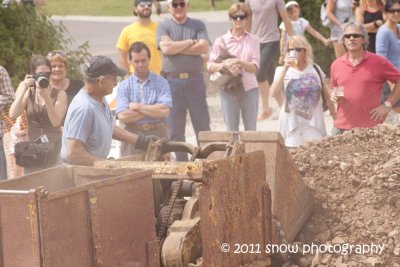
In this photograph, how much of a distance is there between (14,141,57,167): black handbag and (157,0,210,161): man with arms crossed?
287cm

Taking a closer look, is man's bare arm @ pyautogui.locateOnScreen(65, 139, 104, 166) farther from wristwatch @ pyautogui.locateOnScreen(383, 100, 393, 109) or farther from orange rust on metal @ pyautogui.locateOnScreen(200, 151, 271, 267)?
wristwatch @ pyautogui.locateOnScreen(383, 100, 393, 109)

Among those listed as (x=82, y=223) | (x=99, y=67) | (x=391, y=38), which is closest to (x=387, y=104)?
(x=391, y=38)

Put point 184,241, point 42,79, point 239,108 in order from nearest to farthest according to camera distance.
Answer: point 184,241 → point 42,79 → point 239,108

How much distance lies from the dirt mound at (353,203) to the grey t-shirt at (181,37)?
3.12m

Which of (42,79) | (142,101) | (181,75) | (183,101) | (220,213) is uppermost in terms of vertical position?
(42,79)

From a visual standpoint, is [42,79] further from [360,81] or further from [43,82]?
[360,81]

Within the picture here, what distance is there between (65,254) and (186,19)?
21.9 feet

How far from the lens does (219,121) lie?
17.6 metres

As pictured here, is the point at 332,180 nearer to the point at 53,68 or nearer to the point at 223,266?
the point at 223,266

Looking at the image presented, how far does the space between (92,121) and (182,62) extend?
4.24 metres

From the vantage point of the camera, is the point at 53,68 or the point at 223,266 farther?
the point at 53,68

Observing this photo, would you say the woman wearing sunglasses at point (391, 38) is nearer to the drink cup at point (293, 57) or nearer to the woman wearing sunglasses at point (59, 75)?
the drink cup at point (293, 57)

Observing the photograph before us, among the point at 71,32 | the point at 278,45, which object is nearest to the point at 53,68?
the point at 278,45

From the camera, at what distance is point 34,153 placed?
35.8ft
